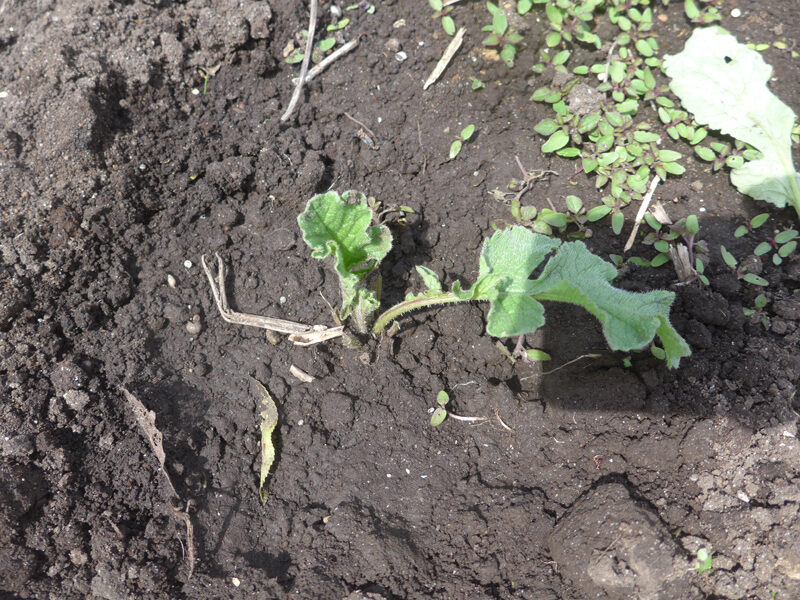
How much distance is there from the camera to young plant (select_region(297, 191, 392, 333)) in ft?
7.14

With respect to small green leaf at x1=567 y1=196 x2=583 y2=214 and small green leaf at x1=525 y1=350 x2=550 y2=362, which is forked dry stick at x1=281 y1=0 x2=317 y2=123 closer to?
small green leaf at x1=567 y1=196 x2=583 y2=214

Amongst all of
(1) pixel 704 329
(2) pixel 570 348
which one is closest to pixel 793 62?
(1) pixel 704 329

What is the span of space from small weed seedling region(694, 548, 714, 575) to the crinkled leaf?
60.5 inches

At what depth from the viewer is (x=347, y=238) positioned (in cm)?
228

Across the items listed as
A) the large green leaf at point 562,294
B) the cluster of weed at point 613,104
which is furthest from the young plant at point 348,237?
the cluster of weed at point 613,104

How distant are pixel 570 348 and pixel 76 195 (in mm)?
2365

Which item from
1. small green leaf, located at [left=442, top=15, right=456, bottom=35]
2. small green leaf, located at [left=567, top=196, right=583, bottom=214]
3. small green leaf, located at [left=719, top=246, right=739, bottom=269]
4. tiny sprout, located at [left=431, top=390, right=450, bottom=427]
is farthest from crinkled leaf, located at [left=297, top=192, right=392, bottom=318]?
small green leaf, located at [left=719, top=246, right=739, bottom=269]

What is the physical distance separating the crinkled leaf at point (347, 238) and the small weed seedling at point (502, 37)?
130cm

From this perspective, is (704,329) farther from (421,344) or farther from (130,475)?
(130,475)

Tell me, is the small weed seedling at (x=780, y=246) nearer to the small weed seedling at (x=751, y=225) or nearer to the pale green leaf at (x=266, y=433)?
the small weed seedling at (x=751, y=225)

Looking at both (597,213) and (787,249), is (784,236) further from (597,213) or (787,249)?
(597,213)

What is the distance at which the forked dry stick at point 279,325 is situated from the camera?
2484 mm

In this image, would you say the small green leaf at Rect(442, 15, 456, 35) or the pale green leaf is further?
the small green leaf at Rect(442, 15, 456, 35)

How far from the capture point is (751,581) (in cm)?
200
